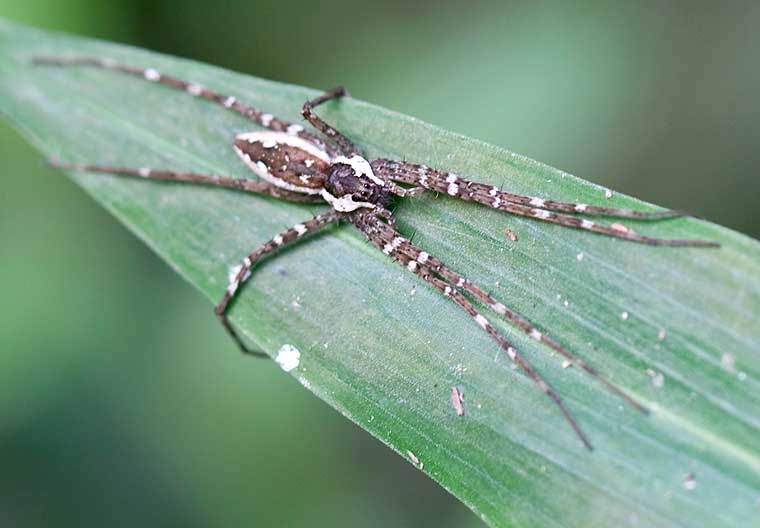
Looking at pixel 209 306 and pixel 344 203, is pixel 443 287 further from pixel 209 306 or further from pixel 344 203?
pixel 209 306

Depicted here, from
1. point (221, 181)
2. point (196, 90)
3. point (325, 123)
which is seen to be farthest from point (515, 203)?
point (196, 90)

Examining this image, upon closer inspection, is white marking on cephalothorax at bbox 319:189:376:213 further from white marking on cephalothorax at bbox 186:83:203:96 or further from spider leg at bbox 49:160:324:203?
white marking on cephalothorax at bbox 186:83:203:96

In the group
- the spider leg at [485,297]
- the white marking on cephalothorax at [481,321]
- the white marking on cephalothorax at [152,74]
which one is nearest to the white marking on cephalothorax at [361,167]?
the spider leg at [485,297]

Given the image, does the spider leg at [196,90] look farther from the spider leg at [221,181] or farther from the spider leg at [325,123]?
the spider leg at [221,181]

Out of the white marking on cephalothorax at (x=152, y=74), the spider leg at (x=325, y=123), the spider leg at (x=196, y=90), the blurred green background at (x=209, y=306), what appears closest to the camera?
the spider leg at (x=325, y=123)

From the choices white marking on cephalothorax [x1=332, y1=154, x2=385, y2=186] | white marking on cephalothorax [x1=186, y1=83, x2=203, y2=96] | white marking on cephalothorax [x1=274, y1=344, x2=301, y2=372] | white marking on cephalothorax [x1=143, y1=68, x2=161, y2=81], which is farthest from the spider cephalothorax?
white marking on cephalothorax [x1=274, y1=344, x2=301, y2=372]

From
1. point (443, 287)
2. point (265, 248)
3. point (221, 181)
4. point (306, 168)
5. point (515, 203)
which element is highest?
point (515, 203)

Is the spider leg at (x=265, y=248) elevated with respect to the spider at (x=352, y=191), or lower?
lower
